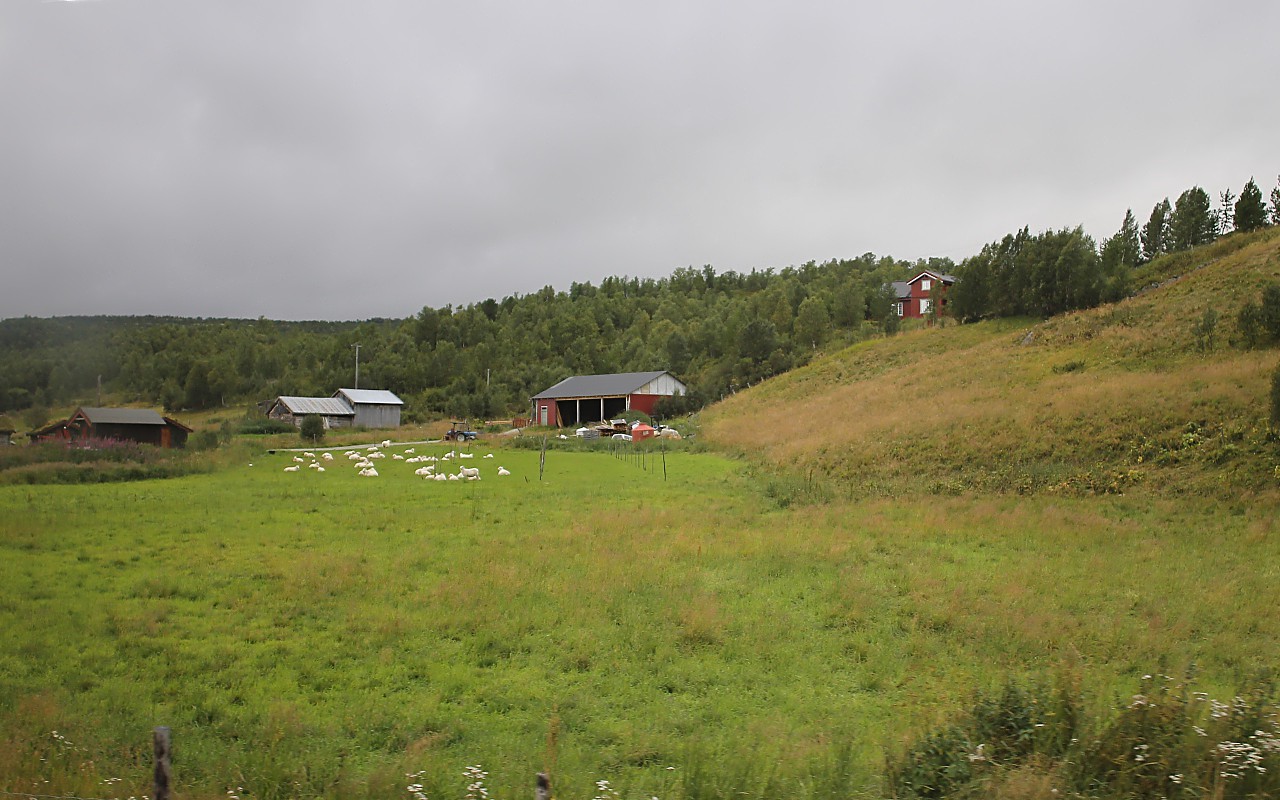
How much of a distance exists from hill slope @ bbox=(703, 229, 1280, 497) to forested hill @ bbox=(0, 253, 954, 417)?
2084 cm

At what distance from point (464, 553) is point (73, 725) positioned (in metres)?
8.33

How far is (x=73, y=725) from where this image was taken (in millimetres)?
7082

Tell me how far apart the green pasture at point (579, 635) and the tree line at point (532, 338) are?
14.0 ft

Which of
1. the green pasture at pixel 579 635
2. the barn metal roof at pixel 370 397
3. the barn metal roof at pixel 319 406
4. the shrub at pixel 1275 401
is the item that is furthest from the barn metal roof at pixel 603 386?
the shrub at pixel 1275 401

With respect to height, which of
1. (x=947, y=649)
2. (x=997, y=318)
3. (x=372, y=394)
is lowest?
(x=947, y=649)

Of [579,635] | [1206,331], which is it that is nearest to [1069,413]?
[1206,331]

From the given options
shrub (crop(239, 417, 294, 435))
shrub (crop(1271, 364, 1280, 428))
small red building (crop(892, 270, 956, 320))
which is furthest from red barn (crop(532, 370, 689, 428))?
shrub (crop(1271, 364, 1280, 428))

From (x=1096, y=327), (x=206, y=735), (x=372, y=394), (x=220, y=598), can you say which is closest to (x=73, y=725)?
(x=206, y=735)

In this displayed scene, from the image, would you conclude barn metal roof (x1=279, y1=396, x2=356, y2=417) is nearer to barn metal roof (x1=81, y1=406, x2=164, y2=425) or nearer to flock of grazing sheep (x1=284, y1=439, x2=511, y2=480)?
flock of grazing sheep (x1=284, y1=439, x2=511, y2=480)

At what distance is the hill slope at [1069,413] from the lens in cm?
2112

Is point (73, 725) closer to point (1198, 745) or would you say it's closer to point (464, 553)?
point (464, 553)

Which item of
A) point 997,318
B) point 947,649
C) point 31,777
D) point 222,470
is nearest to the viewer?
point 31,777

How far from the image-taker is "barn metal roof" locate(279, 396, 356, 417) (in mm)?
67188

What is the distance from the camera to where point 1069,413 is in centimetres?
2658
